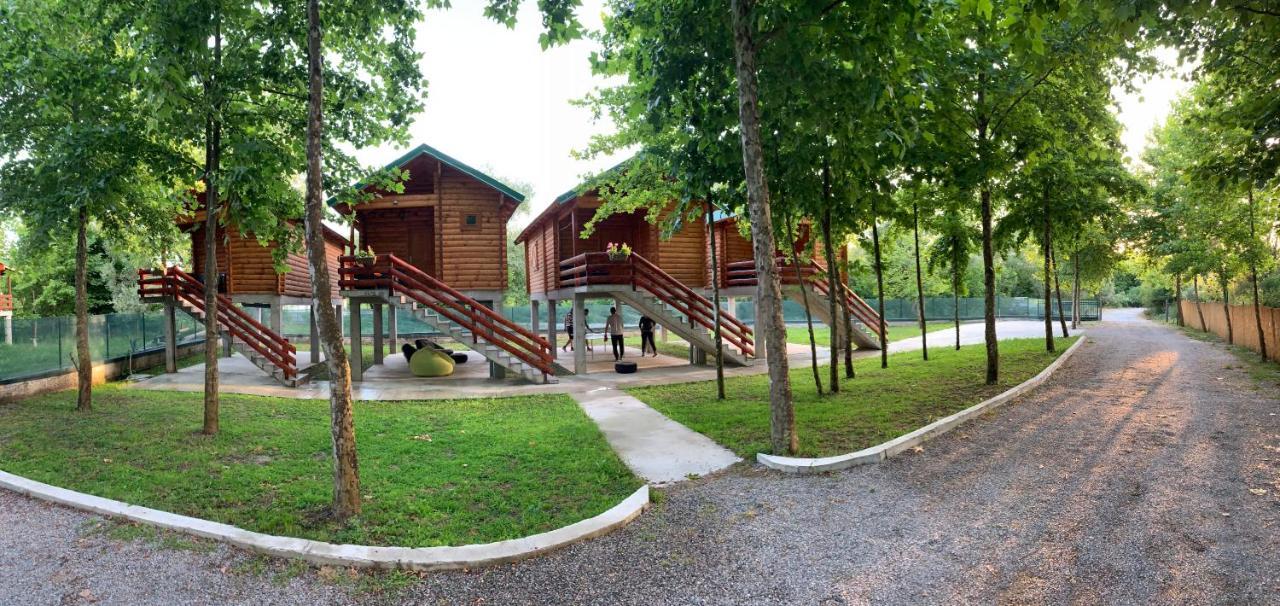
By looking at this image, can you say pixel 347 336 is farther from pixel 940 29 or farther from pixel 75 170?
pixel 940 29

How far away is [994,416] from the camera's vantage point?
8.17 m

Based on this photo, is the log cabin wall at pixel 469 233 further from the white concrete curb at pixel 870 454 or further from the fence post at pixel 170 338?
the white concrete curb at pixel 870 454

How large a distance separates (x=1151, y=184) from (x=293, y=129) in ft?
88.9

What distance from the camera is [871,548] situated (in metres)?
4.26

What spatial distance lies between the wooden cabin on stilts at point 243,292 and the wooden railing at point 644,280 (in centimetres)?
654

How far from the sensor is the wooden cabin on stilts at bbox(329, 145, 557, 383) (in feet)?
47.1

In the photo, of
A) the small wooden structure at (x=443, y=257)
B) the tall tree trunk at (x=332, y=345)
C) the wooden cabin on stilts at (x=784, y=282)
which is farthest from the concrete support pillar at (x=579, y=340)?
the tall tree trunk at (x=332, y=345)

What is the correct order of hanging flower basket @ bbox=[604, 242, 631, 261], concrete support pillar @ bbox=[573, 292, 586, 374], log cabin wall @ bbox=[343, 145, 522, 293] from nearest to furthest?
hanging flower basket @ bbox=[604, 242, 631, 261]
concrete support pillar @ bbox=[573, 292, 586, 374]
log cabin wall @ bbox=[343, 145, 522, 293]

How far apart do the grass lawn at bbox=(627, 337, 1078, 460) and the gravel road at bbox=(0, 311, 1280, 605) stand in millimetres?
1137

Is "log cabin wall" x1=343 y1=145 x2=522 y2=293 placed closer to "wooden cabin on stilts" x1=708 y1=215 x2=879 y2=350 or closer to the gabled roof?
the gabled roof

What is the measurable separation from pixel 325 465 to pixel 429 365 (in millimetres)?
9829

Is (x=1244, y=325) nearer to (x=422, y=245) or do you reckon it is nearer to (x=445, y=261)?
(x=445, y=261)

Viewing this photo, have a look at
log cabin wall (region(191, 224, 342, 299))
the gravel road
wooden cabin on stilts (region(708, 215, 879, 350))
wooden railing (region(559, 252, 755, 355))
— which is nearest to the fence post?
log cabin wall (region(191, 224, 342, 299))

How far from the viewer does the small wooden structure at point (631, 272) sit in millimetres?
15609
